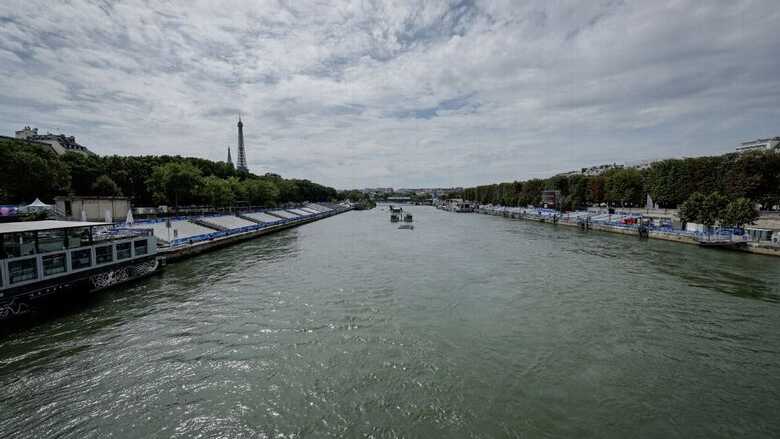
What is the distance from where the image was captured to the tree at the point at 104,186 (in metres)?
52.0

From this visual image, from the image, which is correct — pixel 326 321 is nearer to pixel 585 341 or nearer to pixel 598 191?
pixel 585 341

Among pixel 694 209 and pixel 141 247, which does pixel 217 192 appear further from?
pixel 694 209

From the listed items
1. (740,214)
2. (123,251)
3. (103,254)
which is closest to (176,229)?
(123,251)

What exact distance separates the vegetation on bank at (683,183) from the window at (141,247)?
5950cm

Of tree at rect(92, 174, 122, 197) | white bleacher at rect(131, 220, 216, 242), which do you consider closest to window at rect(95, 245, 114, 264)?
white bleacher at rect(131, 220, 216, 242)

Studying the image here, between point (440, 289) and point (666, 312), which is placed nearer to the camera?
point (666, 312)

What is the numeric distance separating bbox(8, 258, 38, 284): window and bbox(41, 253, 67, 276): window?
0.48m

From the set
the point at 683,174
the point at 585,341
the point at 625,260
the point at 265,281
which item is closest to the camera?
the point at 585,341

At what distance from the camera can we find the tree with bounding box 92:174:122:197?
A: 5200 cm

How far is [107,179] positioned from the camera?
52688mm

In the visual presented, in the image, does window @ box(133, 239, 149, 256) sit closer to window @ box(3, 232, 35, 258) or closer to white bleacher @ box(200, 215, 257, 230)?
window @ box(3, 232, 35, 258)

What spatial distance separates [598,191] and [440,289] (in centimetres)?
8060

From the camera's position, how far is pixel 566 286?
21594 millimetres

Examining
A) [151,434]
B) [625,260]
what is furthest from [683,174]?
[151,434]
